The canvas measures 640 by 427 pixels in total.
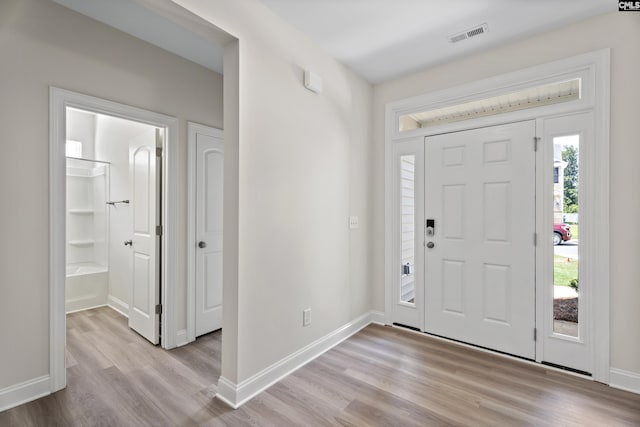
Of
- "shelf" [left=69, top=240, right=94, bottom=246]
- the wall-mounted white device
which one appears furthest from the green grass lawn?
"shelf" [left=69, top=240, right=94, bottom=246]

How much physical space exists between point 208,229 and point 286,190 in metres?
1.17

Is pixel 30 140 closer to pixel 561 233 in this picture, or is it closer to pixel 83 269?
pixel 83 269

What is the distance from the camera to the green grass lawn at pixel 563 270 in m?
2.31

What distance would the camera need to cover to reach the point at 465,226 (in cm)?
282

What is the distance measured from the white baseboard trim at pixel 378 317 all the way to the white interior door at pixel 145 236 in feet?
7.23

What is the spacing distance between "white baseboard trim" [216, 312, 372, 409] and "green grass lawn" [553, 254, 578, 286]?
1.82 meters

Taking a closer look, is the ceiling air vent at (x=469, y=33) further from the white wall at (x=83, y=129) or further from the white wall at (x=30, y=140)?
the white wall at (x=83, y=129)

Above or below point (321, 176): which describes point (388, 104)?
above

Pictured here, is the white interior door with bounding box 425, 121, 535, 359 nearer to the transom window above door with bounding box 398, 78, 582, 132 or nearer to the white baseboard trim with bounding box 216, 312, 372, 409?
the transom window above door with bounding box 398, 78, 582, 132

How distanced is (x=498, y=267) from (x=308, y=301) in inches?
67.2

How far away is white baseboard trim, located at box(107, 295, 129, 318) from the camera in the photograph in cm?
363

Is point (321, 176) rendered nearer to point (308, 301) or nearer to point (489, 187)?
point (308, 301)

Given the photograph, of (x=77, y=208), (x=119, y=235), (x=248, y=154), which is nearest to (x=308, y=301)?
(x=248, y=154)

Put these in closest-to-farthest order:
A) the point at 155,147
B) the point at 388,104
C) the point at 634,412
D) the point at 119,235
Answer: the point at 634,412 → the point at 155,147 → the point at 388,104 → the point at 119,235
